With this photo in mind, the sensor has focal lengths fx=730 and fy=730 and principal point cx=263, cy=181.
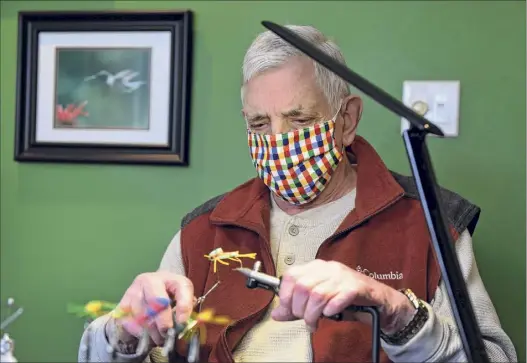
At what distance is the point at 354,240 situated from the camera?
1.04 meters

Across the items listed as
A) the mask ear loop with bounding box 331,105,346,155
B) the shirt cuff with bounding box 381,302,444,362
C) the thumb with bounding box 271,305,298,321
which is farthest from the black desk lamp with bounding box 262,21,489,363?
the mask ear loop with bounding box 331,105,346,155

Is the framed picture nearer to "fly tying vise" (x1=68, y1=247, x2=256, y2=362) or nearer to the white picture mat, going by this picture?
the white picture mat

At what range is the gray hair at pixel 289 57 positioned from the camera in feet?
3.54

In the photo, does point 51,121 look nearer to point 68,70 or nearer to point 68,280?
point 68,70

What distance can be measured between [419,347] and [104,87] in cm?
92

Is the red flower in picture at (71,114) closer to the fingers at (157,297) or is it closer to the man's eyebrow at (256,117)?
the man's eyebrow at (256,117)

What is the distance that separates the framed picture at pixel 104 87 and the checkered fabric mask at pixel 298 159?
38 cm

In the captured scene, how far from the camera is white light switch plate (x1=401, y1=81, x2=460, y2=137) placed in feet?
4.40

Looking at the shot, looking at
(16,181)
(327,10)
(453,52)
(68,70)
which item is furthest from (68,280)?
(453,52)

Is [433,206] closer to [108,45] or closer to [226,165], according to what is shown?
[226,165]

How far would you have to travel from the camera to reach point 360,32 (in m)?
1.38

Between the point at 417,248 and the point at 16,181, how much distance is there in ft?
2.89

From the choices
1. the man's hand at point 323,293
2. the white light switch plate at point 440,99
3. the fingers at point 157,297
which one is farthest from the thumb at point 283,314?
the white light switch plate at point 440,99

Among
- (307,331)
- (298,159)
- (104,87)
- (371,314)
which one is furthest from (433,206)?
(104,87)
